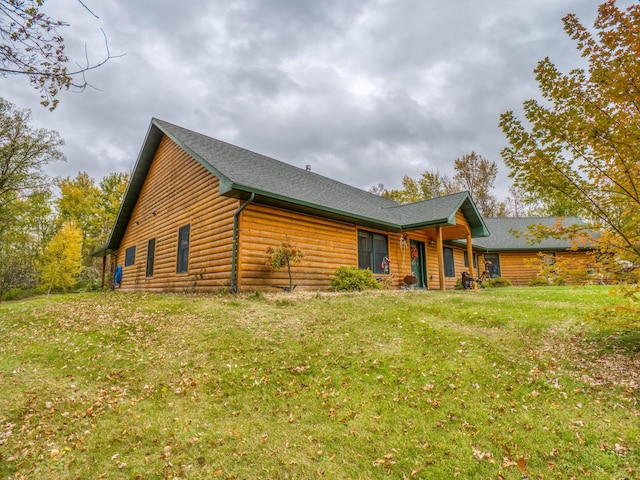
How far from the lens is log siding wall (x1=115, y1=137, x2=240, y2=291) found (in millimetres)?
10109

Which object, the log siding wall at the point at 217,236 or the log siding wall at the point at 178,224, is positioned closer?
the log siding wall at the point at 217,236

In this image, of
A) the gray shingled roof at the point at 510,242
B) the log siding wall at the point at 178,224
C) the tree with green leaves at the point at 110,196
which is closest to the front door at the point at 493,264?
the gray shingled roof at the point at 510,242

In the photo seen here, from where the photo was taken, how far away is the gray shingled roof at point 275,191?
31.7 ft

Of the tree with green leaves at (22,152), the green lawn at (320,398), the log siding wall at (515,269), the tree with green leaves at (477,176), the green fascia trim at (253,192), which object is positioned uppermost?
the tree with green leaves at (477,176)

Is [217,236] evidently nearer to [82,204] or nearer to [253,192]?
[253,192]

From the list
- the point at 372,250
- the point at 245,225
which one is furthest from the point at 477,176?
the point at 245,225

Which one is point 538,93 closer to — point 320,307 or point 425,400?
point 425,400

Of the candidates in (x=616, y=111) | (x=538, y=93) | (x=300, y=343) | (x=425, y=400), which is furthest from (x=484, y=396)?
(x=538, y=93)

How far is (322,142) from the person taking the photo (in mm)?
33438

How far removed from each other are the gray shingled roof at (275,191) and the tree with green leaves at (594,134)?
642cm

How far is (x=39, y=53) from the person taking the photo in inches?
130

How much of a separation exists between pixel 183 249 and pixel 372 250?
7175 millimetres

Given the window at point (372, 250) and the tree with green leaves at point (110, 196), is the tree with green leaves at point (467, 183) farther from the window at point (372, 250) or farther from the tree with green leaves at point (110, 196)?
the tree with green leaves at point (110, 196)

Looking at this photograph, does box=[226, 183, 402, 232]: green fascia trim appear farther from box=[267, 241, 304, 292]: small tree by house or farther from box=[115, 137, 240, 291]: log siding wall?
box=[267, 241, 304, 292]: small tree by house
